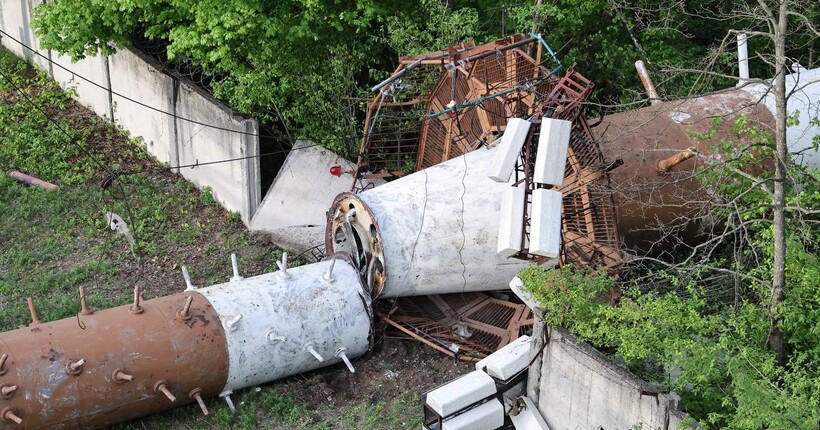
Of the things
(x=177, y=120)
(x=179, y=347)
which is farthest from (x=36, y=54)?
(x=179, y=347)

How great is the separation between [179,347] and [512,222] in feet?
12.9

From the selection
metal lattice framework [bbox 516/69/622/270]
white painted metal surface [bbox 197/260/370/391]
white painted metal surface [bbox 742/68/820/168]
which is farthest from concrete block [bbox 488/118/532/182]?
white painted metal surface [bbox 742/68/820/168]

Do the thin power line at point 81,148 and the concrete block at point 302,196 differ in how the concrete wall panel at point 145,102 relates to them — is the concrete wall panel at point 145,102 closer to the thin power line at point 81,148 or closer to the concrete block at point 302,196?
the thin power line at point 81,148

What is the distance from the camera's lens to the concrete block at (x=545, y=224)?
26.9 feet

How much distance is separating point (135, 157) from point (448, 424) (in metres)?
9.50

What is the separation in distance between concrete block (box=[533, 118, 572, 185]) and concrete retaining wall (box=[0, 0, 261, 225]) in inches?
269

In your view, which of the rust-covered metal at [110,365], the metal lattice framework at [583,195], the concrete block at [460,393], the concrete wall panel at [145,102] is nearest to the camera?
the rust-covered metal at [110,365]

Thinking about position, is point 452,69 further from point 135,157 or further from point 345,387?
point 135,157

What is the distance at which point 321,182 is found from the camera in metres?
14.6

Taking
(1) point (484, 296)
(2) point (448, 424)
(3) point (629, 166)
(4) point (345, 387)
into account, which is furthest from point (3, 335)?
(3) point (629, 166)

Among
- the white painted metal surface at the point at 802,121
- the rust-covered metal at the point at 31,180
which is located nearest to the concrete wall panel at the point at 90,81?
the rust-covered metal at the point at 31,180

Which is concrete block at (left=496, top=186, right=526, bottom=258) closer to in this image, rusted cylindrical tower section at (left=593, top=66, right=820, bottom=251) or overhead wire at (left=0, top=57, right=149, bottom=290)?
rusted cylindrical tower section at (left=593, top=66, right=820, bottom=251)

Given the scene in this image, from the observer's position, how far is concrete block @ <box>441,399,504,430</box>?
9602 mm

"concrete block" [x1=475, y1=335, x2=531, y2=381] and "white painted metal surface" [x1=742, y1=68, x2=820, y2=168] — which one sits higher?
"white painted metal surface" [x1=742, y1=68, x2=820, y2=168]
